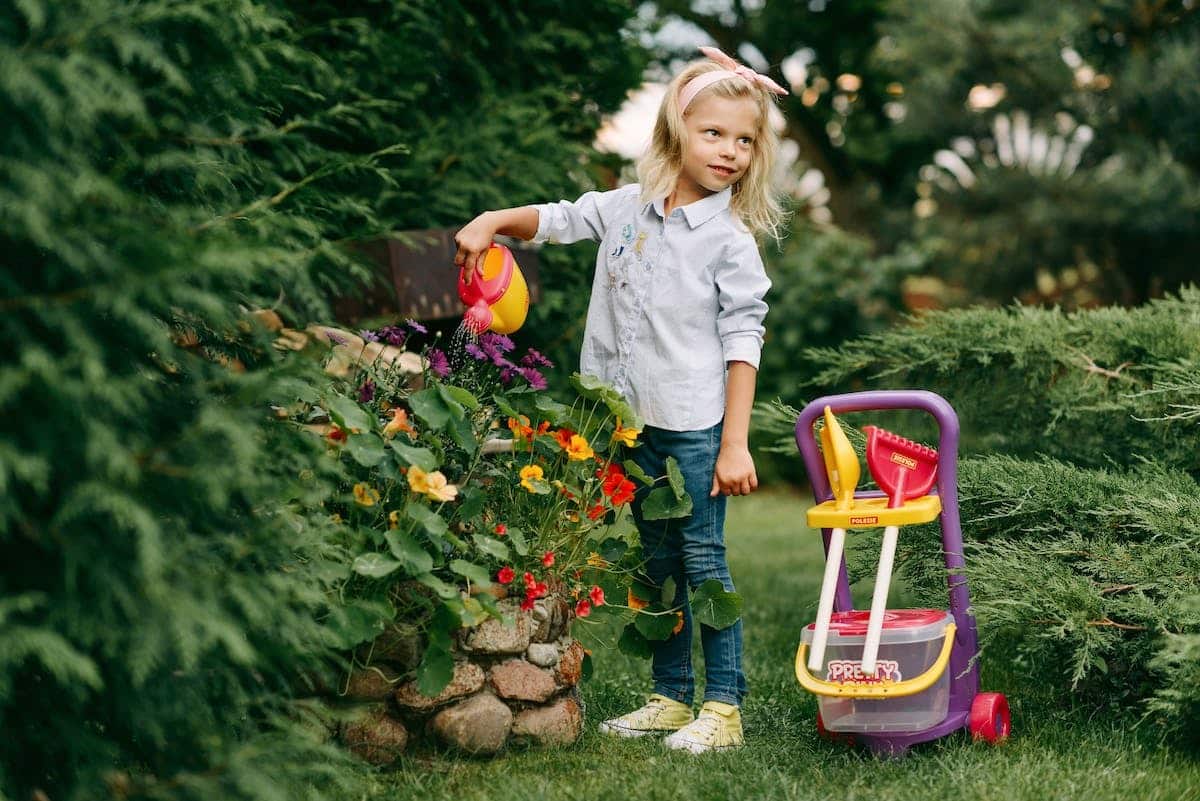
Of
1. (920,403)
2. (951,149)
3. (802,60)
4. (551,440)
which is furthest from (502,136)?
(802,60)

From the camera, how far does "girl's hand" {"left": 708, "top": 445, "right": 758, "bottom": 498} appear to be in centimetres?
268

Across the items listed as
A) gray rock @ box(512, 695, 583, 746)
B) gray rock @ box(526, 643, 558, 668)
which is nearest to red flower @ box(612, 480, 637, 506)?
gray rock @ box(526, 643, 558, 668)

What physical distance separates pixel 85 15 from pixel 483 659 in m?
1.47

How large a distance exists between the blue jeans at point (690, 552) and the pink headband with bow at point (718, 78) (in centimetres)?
77

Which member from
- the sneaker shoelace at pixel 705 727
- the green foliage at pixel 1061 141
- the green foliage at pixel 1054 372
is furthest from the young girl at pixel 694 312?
the green foliage at pixel 1061 141

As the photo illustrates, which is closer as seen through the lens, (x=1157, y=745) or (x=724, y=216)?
(x=1157, y=745)

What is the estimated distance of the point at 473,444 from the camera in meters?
2.48

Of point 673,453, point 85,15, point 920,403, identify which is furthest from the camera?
point 673,453

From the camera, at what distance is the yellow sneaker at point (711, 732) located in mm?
2664

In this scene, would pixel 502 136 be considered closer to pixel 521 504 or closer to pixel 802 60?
pixel 521 504

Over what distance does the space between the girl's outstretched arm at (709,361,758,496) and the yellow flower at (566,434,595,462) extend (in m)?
0.32

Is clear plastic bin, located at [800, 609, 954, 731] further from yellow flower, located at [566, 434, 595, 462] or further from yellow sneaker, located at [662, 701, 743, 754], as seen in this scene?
yellow flower, located at [566, 434, 595, 462]

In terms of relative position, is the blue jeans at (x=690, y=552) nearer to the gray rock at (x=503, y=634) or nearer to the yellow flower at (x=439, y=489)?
the gray rock at (x=503, y=634)

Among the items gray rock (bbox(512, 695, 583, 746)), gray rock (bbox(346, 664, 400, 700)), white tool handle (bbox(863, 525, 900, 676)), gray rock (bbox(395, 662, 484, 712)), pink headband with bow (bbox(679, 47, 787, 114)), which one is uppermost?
pink headband with bow (bbox(679, 47, 787, 114))
